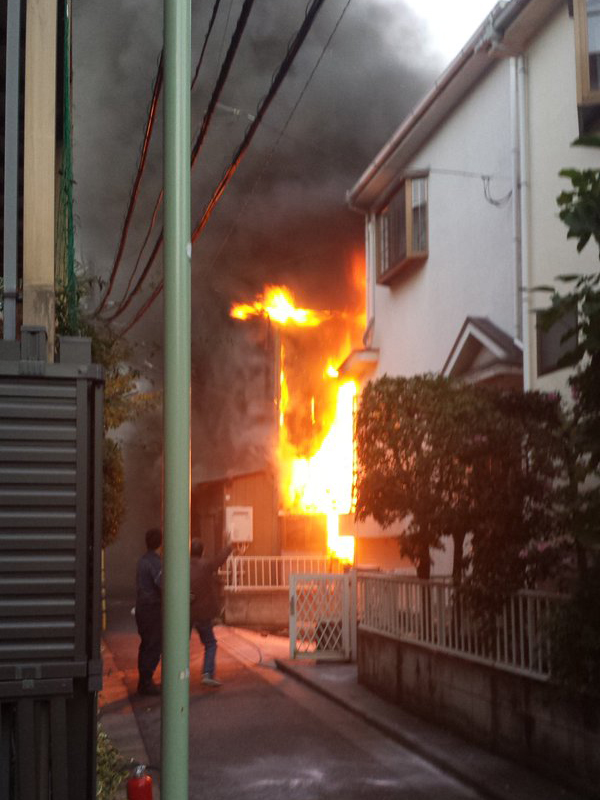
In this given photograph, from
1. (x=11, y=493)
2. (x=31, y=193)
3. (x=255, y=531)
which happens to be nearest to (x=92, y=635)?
(x=11, y=493)

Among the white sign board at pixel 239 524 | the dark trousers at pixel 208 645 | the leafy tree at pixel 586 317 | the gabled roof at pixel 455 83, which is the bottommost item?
the dark trousers at pixel 208 645

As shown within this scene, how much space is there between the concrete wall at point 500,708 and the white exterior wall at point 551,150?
11.7ft

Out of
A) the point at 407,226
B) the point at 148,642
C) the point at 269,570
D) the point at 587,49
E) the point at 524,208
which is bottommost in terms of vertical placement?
the point at 148,642

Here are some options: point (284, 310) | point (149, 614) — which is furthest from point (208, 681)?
point (284, 310)

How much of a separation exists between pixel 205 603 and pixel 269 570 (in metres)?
Answer: 8.12

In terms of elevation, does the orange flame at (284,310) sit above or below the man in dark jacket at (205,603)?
above

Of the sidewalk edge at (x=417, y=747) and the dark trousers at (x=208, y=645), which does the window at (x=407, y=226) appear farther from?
the sidewalk edge at (x=417, y=747)

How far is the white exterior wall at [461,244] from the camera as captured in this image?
47.3ft

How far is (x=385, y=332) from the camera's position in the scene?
769 inches

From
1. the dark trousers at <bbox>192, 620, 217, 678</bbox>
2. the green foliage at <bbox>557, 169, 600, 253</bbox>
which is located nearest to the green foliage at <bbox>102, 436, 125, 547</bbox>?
the dark trousers at <bbox>192, 620, 217, 678</bbox>

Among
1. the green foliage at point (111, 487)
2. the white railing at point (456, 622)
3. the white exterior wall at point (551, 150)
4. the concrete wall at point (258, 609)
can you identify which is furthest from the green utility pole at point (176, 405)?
the concrete wall at point (258, 609)

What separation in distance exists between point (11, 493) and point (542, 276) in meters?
8.95

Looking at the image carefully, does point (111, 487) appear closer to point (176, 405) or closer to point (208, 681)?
point (208, 681)

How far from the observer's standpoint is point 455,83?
15656mm
